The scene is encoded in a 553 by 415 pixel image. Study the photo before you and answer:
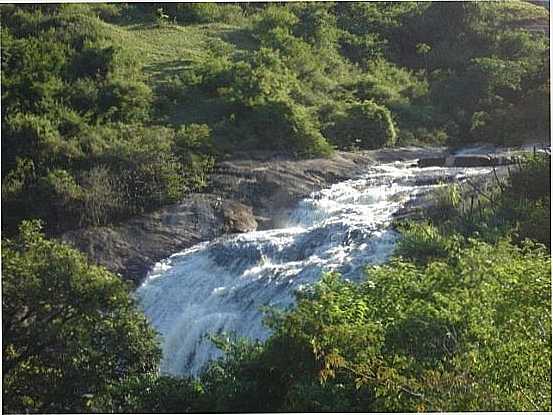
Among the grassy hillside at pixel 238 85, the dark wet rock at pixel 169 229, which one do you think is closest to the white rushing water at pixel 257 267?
the dark wet rock at pixel 169 229

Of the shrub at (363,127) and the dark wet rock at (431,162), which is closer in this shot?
the shrub at (363,127)

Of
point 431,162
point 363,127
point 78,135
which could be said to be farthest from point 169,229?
point 431,162

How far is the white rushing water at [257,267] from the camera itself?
4.00m

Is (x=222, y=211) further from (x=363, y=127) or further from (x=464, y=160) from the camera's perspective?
(x=464, y=160)

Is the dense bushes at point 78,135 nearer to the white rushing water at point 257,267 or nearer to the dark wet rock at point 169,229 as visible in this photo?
the dark wet rock at point 169,229

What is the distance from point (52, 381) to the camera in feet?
12.6

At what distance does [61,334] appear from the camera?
3.89 m

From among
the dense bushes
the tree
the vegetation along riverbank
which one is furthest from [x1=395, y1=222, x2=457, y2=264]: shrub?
the tree

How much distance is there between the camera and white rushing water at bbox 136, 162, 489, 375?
400 centimetres

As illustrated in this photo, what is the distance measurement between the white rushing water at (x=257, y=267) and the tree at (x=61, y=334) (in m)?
0.15

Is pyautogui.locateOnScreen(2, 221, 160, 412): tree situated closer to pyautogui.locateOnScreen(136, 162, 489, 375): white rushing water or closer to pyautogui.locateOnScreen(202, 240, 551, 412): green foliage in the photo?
pyautogui.locateOnScreen(136, 162, 489, 375): white rushing water

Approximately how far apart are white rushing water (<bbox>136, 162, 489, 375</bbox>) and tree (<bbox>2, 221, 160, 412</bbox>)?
15 cm

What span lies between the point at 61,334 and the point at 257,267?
0.98m

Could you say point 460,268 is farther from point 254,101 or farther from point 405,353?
point 254,101
